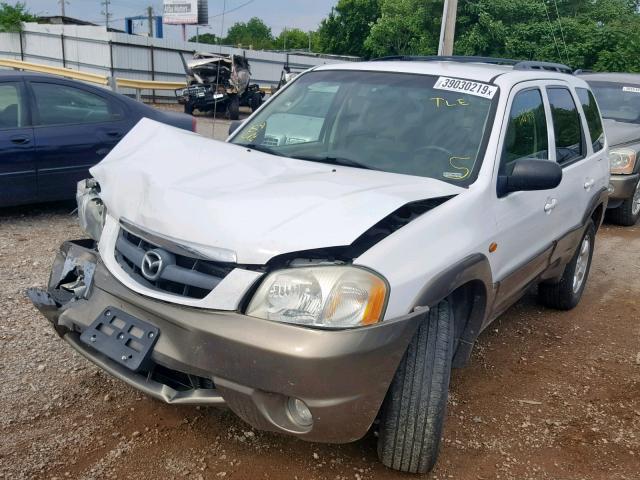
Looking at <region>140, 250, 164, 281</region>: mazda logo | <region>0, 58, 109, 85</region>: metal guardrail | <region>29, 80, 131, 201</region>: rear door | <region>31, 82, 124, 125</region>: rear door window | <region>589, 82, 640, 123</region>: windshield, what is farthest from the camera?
<region>0, 58, 109, 85</region>: metal guardrail

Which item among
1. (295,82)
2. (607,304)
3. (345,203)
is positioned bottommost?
(607,304)

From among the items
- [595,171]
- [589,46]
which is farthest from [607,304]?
[589,46]

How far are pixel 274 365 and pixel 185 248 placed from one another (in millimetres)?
583

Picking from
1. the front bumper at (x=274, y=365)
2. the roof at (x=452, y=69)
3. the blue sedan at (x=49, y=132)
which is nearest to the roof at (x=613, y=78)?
→ the roof at (x=452, y=69)

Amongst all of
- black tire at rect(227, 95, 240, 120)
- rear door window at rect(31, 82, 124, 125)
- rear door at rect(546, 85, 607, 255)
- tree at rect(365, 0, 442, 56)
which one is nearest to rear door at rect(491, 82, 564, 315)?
rear door at rect(546, 85, 607, 255)

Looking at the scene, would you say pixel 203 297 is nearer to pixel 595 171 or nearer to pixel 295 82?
pixel 295 82

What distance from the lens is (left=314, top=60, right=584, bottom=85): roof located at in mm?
3699

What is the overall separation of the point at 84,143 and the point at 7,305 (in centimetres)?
243

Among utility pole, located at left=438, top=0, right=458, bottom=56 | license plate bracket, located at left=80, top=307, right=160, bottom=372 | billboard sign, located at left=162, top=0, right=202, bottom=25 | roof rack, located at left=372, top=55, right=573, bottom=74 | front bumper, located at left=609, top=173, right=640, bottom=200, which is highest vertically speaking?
billboard sign, located at left=162, top=0, right=202, bottom=25

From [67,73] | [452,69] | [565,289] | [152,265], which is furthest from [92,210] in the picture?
[67,73]

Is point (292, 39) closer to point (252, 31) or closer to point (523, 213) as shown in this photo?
point (252, 31)

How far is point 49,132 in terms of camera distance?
20.1ft

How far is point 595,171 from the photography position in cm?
478

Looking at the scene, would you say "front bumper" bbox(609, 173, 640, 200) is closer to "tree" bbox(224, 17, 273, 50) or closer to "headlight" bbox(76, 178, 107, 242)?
"headlight" bbox(76, 178, 107, 242)
